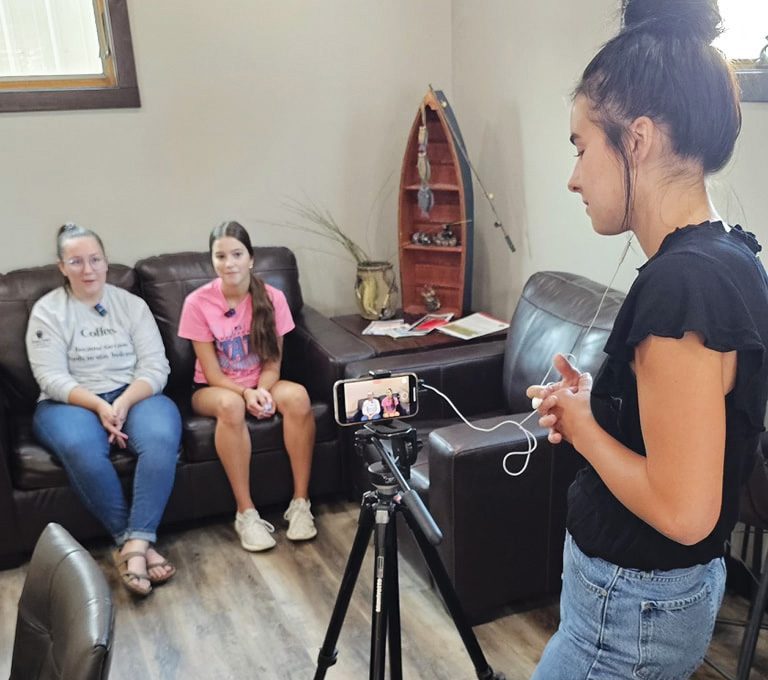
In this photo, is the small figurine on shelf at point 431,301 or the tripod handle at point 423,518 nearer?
the tripod handle at point 423,518

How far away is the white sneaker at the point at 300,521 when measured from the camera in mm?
2525

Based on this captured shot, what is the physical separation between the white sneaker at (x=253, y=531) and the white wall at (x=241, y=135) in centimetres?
119

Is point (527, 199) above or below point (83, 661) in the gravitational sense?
above

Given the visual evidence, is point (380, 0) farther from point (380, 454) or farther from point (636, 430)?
point (636, 430)

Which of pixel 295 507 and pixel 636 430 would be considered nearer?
pixel 636 430

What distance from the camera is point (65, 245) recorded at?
99.7 inches

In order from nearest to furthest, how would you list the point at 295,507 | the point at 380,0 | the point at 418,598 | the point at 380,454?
the point at 380,454 → the point at 418,598 → the point at 295,507 → the point at 380,0

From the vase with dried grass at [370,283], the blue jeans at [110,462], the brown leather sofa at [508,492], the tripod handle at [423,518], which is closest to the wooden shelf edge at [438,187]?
the vase with dried grass at [370,283]

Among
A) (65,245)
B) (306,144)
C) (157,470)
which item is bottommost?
(157,470)

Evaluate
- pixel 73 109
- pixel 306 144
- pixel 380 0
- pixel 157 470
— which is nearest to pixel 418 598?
pixel 157 470

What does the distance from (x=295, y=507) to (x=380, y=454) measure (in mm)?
1360

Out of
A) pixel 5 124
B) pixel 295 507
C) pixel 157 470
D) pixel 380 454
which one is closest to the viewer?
pixel 380 454

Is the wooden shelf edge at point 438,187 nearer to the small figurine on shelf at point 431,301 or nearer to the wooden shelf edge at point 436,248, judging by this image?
the wooden shelf edge at point 436,248

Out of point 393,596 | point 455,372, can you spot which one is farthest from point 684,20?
point 455,372
